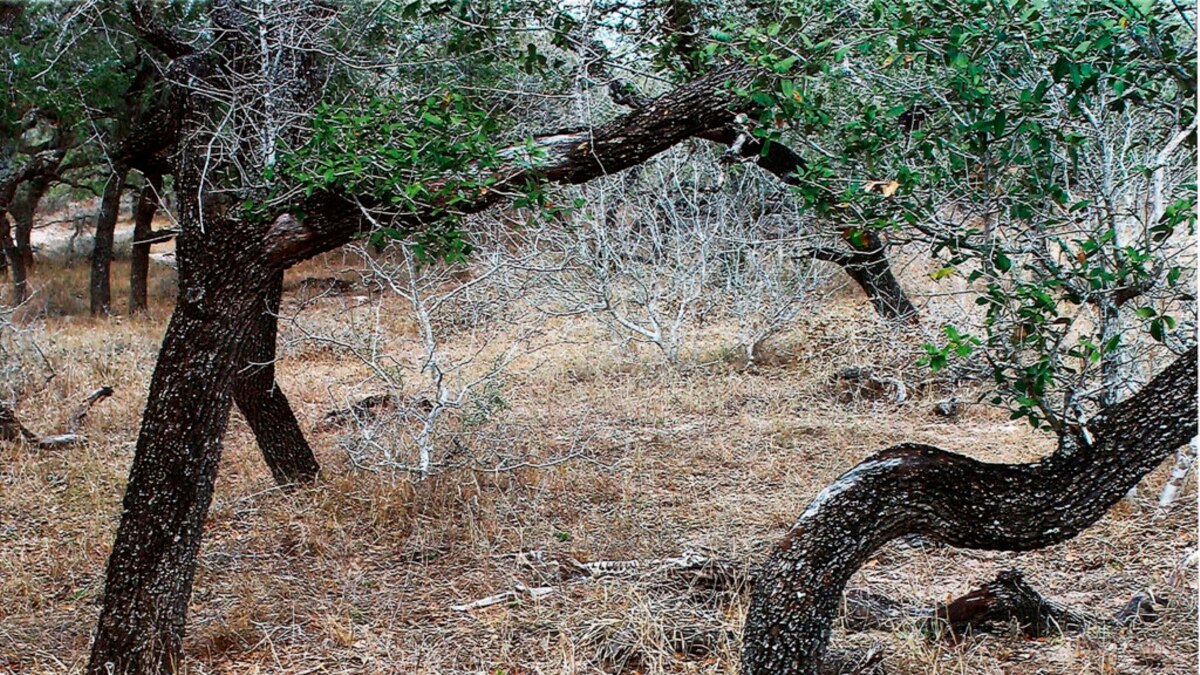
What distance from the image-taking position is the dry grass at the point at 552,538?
2.99 metres

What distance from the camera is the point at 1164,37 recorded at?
213 centimetres

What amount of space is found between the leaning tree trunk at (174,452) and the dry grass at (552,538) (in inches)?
10.0

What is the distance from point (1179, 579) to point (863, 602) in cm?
109

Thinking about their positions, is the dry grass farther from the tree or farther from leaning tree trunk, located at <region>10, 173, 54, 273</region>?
leaning tree trunk, located at <region>10, 173, 54, 273</region>

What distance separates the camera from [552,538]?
4012 millimetres

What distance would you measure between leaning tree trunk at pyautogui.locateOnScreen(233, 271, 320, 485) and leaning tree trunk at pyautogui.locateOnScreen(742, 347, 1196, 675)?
296 centimetres

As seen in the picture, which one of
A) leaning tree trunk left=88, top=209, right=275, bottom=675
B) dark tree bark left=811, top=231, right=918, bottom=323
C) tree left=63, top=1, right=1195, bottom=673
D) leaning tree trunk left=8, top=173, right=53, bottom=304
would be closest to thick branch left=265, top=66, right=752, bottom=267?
tree left=63, top=1, right=1195, bottom=673

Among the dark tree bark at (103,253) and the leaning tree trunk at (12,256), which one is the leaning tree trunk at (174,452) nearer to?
the dark tree bark at (103,253)

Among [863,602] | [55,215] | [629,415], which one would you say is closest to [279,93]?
[863,602]

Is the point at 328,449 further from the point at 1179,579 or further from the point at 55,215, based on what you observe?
the point at 55,215

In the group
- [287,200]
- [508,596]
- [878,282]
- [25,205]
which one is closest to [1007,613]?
[508,596]

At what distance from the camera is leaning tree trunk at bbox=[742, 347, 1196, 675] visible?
7.14 ft

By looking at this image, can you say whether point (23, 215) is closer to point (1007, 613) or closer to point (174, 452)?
point (174, 452)

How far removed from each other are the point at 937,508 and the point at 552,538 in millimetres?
2057
